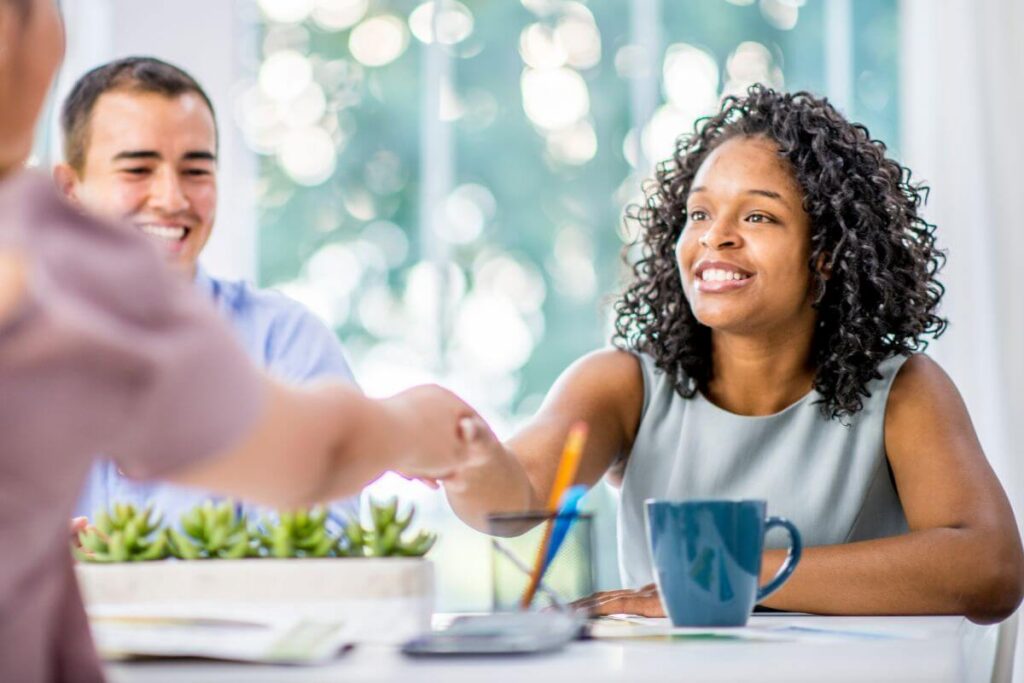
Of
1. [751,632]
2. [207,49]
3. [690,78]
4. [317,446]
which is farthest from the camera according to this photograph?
[690,78]

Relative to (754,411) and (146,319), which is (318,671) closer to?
(146,319)

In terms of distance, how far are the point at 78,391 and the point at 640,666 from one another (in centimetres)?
43

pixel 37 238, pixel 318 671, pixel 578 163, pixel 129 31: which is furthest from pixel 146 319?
pixel 578 163

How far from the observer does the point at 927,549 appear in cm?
158

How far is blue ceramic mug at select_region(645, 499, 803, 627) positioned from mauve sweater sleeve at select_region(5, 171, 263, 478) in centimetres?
57

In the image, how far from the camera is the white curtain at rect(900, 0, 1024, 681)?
3.25 m

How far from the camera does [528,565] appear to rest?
1031mm

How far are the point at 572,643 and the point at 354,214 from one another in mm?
3694

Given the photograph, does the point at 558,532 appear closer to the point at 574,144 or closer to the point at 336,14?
the point at 574,144

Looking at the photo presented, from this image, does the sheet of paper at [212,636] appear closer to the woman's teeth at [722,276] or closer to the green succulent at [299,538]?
the green succulent at [299,538]

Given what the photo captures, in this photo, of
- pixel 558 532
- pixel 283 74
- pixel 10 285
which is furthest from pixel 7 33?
pixel 283 74

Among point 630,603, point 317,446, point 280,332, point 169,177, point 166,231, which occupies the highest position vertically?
point 169,177

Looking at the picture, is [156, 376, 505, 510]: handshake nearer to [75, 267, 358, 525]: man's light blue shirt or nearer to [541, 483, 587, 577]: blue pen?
[541, 483, 587, 577]: blue pen

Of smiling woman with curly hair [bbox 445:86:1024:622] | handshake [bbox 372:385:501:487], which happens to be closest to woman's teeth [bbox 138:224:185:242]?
smiling woman with curly hair [bbox 445:86:1024:622]
